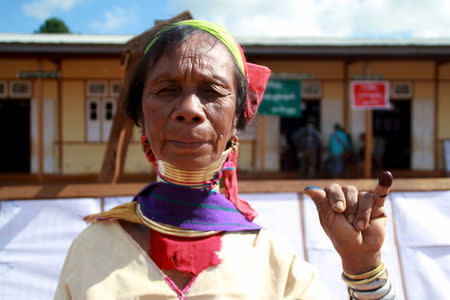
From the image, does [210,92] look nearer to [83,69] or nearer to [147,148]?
[147,148]

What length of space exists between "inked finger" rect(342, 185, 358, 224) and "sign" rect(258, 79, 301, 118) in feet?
29.1

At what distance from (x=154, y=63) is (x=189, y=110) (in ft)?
0.75

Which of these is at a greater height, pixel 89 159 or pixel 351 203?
pixel 351 203

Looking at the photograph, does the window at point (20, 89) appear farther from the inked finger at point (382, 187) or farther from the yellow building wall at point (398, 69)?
the inked finger at point (382, 187)

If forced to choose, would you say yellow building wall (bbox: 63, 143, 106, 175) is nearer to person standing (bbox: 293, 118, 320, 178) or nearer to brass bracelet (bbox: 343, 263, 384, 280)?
person standing (bbox: 293, 118, 320, 178)

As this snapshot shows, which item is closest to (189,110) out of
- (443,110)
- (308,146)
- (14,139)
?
(308,146)

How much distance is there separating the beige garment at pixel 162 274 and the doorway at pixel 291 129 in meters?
10.4

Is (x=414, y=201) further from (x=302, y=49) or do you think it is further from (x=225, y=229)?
(x=302, y=49)

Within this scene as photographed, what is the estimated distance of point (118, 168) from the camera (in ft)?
9.71

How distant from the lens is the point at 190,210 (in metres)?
1.38

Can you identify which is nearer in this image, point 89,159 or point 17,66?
point 17,66

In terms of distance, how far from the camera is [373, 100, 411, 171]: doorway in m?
12.1

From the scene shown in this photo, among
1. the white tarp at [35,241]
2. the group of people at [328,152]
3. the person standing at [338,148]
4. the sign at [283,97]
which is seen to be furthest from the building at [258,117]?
the white tarp at [35,241]

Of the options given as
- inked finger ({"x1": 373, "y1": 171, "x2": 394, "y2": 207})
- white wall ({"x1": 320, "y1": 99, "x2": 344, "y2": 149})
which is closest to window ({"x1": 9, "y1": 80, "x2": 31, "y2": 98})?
white wall ({"x1": 320, "y1": 99, "x2": 344, "y2": 149})
